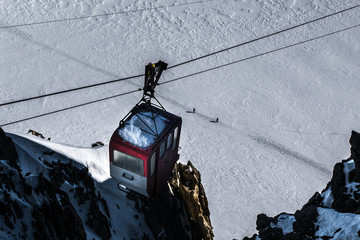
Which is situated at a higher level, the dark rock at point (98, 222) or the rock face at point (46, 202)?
the rock face at point (46, 202)

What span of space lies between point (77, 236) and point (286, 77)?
935 inches

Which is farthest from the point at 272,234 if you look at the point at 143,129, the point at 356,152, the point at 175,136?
the point at 143,129

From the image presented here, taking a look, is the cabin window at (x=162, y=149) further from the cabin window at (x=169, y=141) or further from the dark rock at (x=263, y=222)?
the dark rock at (x=263, y=222)

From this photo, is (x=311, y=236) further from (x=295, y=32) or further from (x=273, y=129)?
(x=295, y=32)

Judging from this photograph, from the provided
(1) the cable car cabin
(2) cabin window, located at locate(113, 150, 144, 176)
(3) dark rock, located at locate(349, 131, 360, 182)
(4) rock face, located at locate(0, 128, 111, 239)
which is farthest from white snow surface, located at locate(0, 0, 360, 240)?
(3) dark rock, located at locate(349, 131, 360, 182)

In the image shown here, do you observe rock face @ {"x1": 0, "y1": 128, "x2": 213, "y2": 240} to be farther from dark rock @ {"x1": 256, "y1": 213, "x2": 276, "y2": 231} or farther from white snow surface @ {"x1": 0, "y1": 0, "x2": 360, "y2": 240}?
dark rock @ {"x1": 256, "y1": 213, "x2": 276, "y2": 231}

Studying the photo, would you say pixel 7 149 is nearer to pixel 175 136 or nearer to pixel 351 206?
pixel 175 136

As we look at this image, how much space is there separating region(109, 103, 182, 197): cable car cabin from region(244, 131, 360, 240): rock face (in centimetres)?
366

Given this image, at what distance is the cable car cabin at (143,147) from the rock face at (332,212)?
3665 mm

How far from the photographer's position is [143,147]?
1090 cm

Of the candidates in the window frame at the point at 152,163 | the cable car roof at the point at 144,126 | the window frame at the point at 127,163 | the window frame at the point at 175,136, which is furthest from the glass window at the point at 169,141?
the window frame at the point at 127,163

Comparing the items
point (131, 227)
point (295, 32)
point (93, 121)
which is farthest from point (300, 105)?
point (131, 227)

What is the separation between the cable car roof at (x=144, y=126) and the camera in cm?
1109

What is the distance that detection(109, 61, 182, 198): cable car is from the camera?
1094cm
